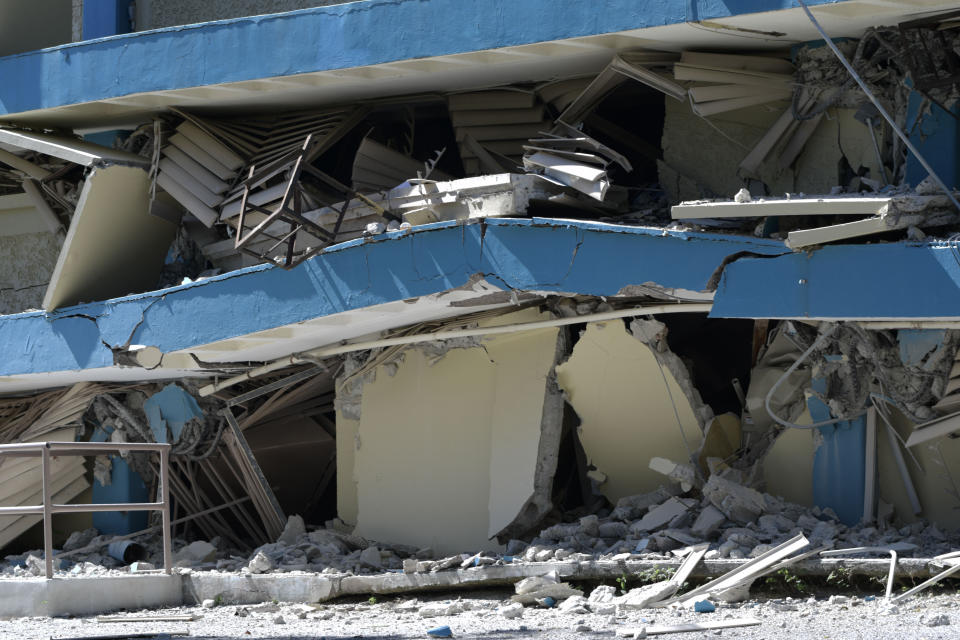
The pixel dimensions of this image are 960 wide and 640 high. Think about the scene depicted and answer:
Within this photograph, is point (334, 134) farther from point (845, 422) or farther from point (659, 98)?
point (845, 422)

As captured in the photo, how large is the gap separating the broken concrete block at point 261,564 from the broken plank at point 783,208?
4.16m

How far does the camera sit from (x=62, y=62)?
39.5ft

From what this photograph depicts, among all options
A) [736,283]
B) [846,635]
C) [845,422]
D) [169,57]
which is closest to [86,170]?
[169,57]

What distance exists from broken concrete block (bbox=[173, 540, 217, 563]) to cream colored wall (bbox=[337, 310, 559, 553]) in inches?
46.0

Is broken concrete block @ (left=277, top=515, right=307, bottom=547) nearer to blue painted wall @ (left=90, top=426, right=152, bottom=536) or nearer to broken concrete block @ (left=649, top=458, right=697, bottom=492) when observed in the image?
blue painted wall @ (left=90, top=426, right=152, bottom=536)

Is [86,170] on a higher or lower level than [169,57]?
lower

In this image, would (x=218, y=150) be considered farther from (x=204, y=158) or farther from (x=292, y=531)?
(x=292, y=531)

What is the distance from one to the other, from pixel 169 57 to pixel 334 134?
151 centimetres

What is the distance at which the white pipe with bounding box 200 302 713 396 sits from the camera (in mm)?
9758

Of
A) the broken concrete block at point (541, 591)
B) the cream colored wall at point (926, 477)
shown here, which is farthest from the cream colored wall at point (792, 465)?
the broken concrete block at point (541, 591)

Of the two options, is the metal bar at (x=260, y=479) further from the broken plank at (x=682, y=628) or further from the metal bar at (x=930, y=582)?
the metal bar at (x=930, y=582)

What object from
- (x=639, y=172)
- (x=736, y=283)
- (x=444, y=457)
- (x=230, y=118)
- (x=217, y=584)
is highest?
(x=230, y=118)

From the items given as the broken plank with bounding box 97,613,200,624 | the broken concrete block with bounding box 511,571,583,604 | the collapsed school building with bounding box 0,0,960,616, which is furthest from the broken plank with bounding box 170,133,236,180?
the broken concrete block with bounding box 511,571,583,604

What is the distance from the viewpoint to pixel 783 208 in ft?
28.3
